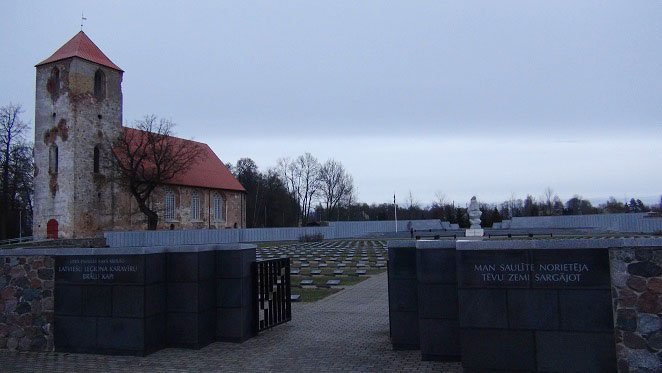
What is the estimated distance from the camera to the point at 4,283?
364 inches

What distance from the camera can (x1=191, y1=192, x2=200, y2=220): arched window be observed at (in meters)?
59.8

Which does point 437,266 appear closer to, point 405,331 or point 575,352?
point 405,331

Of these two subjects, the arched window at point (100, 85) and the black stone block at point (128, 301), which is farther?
the arched window at point (100, 85)

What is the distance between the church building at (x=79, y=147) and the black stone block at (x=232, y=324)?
139 ft

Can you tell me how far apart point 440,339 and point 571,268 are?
7.06 feet

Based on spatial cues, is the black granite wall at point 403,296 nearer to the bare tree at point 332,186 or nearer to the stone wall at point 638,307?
the stone wall at point 638,307

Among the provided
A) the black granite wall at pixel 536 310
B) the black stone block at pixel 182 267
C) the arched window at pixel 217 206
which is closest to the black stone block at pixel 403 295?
the black granite wall at pixel 536 310

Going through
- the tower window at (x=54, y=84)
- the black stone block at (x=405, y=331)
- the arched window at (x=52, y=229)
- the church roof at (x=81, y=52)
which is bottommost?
the black stone block at (x=405, y=331)

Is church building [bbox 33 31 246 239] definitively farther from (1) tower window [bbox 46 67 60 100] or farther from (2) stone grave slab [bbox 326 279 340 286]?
(2) stone grave slab [bbox 326 279 340 286]

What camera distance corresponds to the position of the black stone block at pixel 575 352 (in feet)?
20.5

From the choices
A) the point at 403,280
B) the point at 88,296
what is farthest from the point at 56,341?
the point at 403,280

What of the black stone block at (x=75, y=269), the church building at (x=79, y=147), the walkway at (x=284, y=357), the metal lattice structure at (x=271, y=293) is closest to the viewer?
the walkway at (x=284, y=357)

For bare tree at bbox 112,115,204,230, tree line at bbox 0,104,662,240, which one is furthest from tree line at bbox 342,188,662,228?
bare tree at bbox 112,115,204,230

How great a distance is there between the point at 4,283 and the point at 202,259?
3375mm
